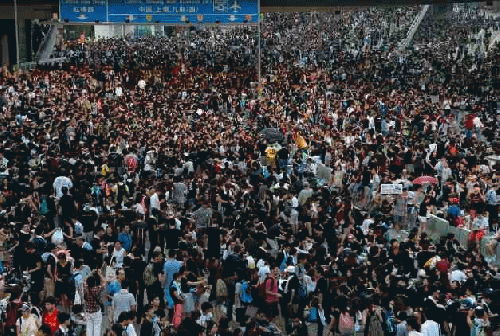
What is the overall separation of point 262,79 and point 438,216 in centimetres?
2384

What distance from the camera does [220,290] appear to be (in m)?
14.0

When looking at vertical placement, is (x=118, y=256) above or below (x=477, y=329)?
above

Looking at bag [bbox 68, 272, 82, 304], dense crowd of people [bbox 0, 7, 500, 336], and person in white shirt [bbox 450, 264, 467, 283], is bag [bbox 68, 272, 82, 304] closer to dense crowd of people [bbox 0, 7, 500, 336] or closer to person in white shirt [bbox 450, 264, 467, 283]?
dense crowd of people [bbox 0, 7, 500, 336]

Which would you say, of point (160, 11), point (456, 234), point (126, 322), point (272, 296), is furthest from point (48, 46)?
point (126, 322)

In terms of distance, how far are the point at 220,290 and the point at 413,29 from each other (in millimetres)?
51266

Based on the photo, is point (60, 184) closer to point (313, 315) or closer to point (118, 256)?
point (118, 256)

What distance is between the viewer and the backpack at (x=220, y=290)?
1399 centimetres

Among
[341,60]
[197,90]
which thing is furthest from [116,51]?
[197,90]

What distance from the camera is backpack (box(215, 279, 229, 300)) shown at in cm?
1399

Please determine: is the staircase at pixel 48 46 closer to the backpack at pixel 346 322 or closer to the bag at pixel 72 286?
the bag at pixel 72 286

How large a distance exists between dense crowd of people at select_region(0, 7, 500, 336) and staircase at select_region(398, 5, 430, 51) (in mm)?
17088

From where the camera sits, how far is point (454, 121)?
33.0 meters

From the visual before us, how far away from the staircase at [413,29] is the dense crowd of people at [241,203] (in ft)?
56.1

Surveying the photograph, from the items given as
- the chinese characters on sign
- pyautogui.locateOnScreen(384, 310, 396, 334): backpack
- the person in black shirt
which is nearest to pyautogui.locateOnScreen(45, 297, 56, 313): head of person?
the person in black shirt
